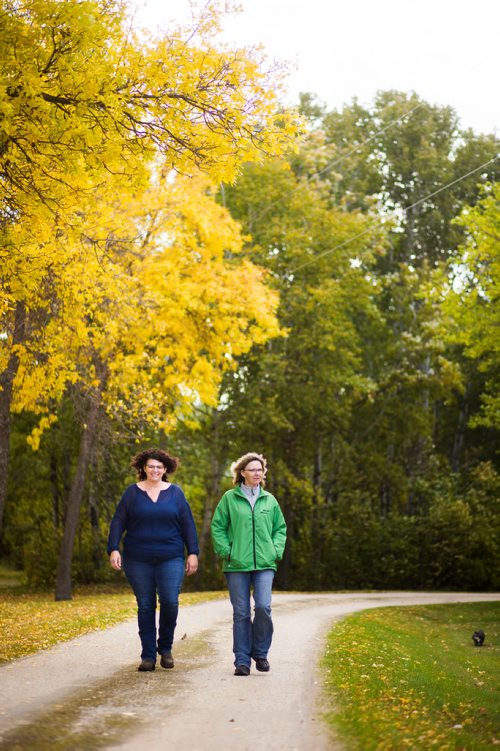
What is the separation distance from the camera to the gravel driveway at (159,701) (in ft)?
19.2

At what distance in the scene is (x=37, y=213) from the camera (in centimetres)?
951

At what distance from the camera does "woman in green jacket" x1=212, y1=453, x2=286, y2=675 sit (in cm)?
831

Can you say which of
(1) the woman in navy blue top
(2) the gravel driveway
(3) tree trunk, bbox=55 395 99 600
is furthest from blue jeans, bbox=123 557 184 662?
(3) tree trunk, bbox=55 395 99 600

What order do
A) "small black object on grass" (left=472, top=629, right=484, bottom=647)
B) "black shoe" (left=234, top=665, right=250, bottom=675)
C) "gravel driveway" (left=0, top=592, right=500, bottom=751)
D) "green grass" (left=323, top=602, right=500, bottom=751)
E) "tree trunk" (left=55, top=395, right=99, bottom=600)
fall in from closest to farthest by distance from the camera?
"gravel driveway" (left=0, top=592, right=500, bottom=751) < "green grass" (left=323, top=602, right=500, bottom=751) < "black shoe" (left=234, top=665, right=250, bottom=675) < "small black object on grass" (left=472, top=629, right=484, bottom=647) < "tree trunk" (left=55, top=395, right=99, bottom=600)

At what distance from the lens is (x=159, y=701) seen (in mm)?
6988

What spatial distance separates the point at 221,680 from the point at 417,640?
7771 millimetres

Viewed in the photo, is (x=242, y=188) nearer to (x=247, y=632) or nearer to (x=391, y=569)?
(x=391, y=569)

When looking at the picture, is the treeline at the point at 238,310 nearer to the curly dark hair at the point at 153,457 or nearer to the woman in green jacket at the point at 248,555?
the curly dark hair at the point at 153,457

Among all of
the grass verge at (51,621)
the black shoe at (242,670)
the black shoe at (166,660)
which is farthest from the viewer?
the grass verge at (51,621)

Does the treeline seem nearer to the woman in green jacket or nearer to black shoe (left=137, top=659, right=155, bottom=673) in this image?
the woman in green jacket

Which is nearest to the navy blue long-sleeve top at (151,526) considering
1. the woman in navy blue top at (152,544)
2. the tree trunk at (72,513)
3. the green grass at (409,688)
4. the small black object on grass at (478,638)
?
A: the woman in navy blue top at (152,544)

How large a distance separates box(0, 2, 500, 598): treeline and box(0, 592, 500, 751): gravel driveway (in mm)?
3988

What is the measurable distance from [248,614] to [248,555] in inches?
21.3

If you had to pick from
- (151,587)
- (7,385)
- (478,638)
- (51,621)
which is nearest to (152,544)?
(151,587)
